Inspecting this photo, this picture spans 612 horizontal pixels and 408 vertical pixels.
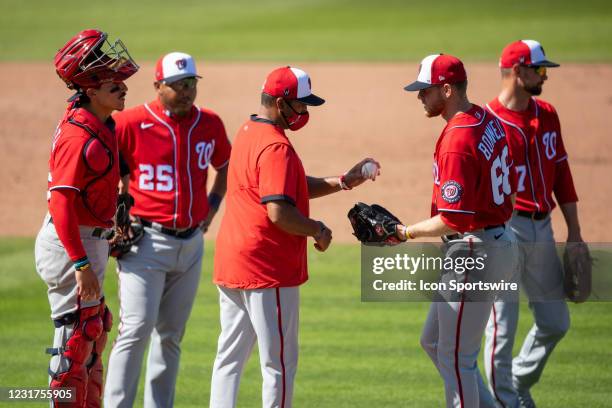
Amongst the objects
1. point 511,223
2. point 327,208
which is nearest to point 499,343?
point 511,223

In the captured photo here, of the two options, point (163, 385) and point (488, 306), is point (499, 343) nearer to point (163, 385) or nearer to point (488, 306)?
point (488, 306)

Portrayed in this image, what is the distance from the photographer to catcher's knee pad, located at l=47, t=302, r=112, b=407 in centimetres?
491

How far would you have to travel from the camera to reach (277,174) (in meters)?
4.85

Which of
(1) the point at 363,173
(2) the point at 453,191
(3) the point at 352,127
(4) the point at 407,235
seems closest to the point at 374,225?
(4) the point at 407,235

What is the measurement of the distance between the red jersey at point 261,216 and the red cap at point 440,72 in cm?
84

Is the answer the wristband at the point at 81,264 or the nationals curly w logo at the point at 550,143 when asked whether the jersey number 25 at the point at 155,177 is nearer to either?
the wristband at the point at 81,264

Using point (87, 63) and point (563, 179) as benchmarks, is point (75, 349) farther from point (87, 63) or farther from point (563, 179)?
point (563, 179)

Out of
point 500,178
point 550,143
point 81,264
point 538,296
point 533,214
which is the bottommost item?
point 538,296

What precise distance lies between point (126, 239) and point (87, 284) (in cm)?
98

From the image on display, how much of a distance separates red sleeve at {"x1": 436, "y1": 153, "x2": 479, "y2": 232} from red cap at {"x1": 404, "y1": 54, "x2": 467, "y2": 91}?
48cm

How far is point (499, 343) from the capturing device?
5.95 metres

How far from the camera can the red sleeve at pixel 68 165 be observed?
4.79 m

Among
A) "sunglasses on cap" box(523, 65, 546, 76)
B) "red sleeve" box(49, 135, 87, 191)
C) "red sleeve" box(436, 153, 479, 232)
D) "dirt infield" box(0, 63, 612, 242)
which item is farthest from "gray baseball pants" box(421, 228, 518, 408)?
"dirt infield" box(0, 63, 612, 242)

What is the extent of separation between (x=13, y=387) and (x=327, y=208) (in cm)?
659
